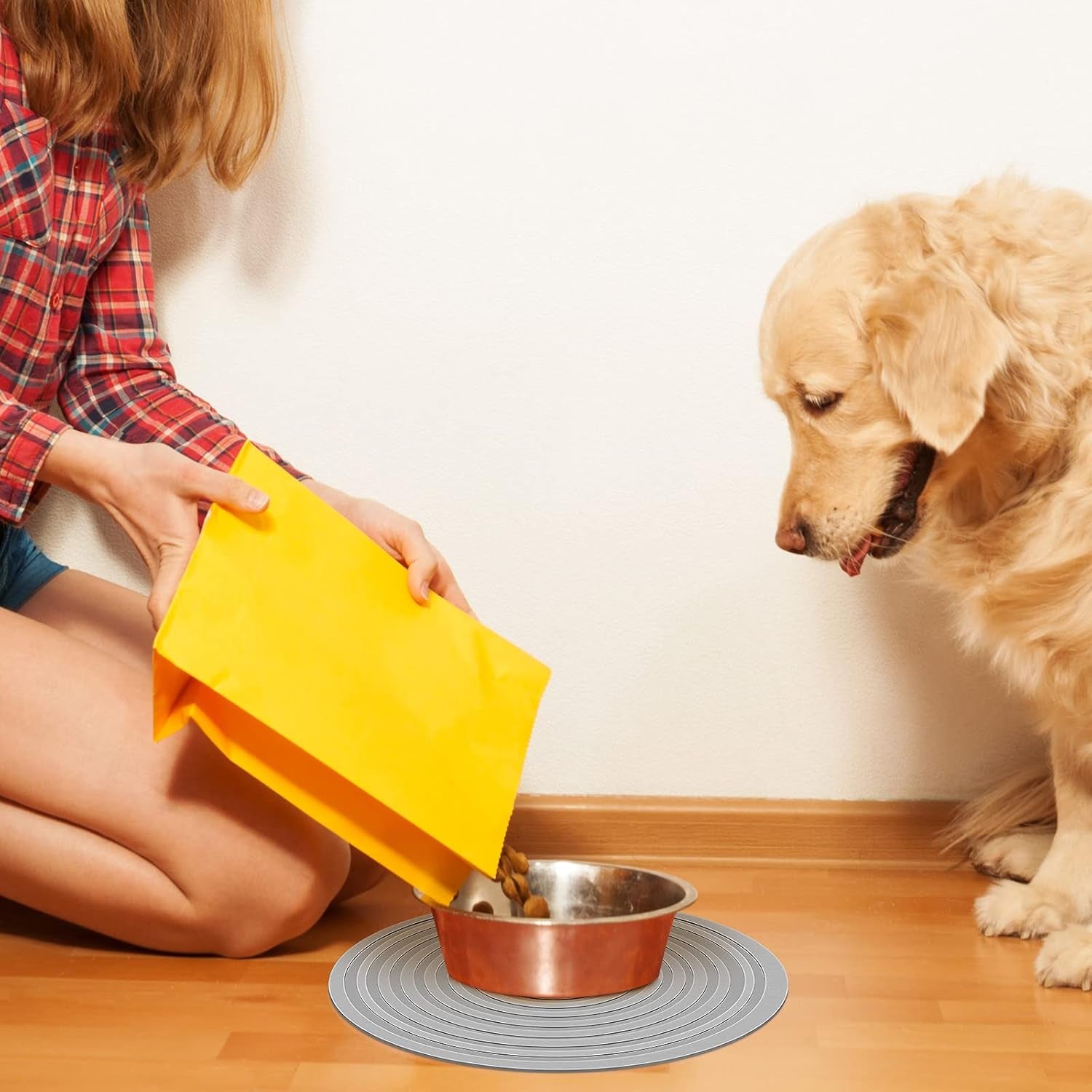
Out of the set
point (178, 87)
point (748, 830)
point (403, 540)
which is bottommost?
point (748, 830)

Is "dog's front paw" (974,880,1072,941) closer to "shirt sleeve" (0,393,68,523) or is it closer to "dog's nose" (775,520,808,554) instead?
→ "dog's nose" (775,520,808,554)

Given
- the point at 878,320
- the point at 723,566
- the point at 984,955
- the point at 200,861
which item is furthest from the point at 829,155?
the point at 200,861

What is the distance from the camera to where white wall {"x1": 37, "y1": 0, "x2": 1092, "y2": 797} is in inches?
58.1

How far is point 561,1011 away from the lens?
1112 millimetres

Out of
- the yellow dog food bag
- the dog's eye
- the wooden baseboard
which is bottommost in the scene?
the wooden baseboard

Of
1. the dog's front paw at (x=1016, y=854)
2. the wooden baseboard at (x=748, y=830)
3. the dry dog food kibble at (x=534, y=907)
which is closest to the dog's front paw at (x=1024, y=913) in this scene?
the dog's front paw at (x=1016, y=854)

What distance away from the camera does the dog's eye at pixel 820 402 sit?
124cm

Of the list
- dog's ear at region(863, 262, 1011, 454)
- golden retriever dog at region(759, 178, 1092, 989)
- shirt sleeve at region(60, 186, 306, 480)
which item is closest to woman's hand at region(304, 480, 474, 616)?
shirt sleeve at region(60, 186, 306, 480)

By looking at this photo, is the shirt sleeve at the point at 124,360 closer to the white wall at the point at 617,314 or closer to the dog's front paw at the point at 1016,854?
the white wall at the point at 617,314

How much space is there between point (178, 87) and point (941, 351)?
86 centimetres

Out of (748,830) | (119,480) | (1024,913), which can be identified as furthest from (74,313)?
(1024,913)

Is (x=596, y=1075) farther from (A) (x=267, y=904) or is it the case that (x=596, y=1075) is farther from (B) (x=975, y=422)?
(B) (x=975, y=422)

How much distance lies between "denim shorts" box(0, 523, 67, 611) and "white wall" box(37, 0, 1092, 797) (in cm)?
14

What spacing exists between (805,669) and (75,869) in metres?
0.89
